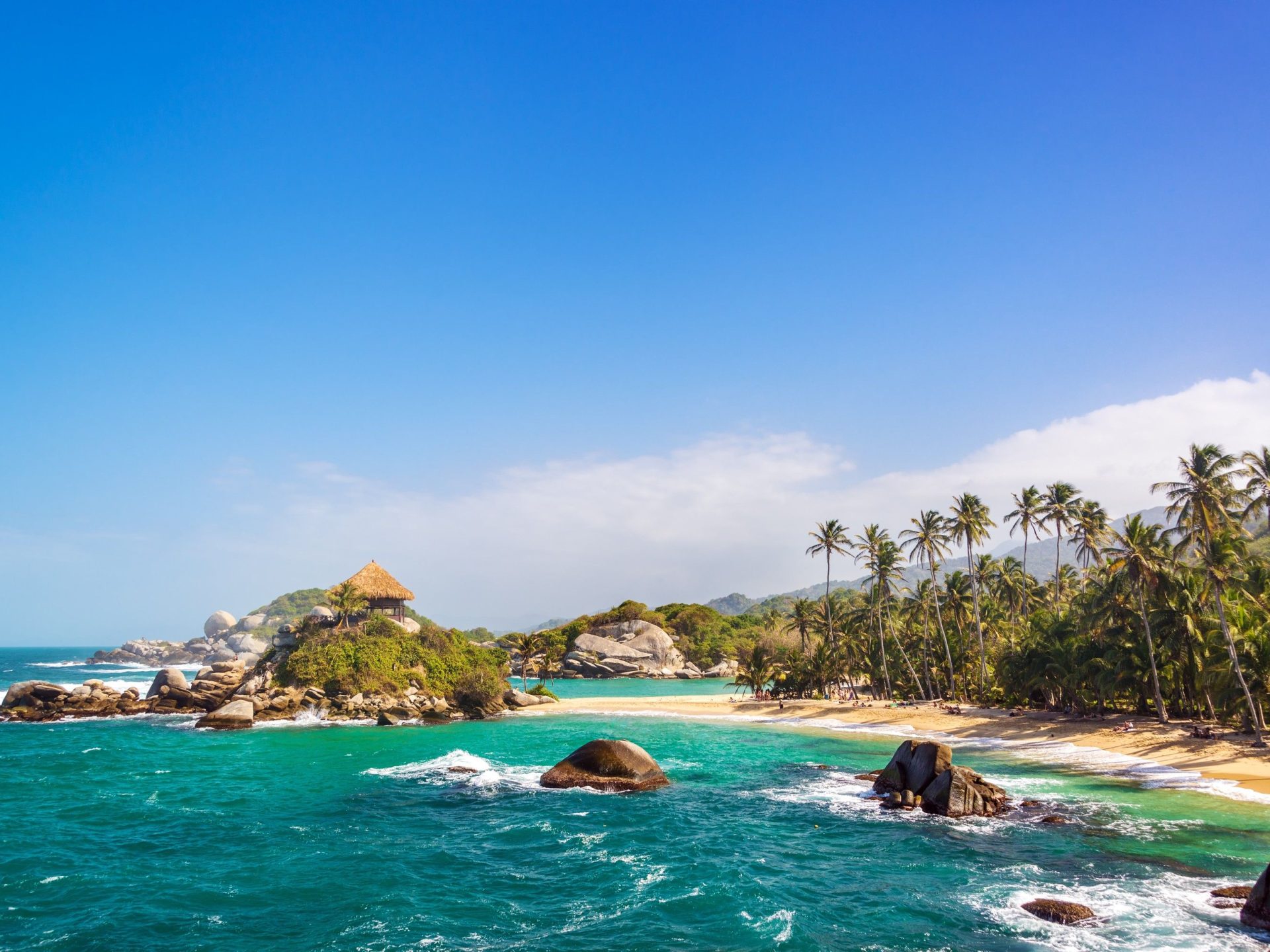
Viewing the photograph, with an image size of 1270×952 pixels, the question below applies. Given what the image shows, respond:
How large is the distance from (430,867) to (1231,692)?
49.4 meters

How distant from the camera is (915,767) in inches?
1380

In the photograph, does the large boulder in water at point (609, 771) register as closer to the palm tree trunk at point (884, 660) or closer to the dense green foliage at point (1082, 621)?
the dense green foliage at point (1082, 621)

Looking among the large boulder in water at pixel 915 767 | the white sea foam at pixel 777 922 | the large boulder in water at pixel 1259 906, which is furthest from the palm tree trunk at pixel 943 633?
the white sea foam at pixel 777 922

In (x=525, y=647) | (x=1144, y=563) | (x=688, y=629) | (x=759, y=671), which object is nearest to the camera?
(x=1144, y=563)

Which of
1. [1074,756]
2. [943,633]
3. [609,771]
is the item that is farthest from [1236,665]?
[609,771]

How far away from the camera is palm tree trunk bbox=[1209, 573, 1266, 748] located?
42.0 m

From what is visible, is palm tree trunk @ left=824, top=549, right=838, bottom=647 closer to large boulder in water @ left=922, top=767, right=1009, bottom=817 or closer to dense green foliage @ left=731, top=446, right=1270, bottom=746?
dense green foliage @ left=731, top=446, right=1270, bottom=746

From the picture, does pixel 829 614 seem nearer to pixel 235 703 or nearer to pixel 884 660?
pixel 884 660

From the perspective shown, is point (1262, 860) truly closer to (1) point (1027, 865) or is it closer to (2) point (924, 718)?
(1) point (1027, 865)

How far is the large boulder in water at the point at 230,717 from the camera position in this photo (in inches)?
2399

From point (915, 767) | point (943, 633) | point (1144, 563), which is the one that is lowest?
point (915, 767)

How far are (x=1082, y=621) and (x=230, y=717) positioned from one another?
72.5m

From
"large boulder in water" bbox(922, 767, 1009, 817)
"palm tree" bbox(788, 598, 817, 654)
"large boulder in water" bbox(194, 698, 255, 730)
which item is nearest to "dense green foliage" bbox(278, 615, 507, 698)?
"large boulder in water" bbox(194, 698, 255, 730)

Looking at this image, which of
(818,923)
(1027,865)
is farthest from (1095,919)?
(818,923)
